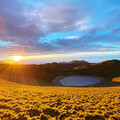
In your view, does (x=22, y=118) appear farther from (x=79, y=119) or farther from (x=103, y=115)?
(x=103, y=115)

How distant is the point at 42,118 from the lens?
16.4 ft

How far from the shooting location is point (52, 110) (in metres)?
6.09

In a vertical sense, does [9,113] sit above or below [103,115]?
above

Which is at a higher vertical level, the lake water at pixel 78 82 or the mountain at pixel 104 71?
the mountain at pixel 104 71

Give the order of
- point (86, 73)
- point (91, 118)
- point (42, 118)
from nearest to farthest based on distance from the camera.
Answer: point (42, 118) → point (91, 118) → point (86, 73)

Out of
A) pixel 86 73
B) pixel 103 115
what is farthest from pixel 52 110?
pixel 86 73

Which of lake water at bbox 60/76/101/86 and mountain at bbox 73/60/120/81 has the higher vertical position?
mountain at bbox 73/60/120/81

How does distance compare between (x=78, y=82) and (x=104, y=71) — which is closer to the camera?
(x=78, y=82)

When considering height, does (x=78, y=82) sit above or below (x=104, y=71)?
below

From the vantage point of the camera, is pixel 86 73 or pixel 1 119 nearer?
pixel 1 119

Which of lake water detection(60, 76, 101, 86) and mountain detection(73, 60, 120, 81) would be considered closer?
lake water detection(60, 76, 101, 86)

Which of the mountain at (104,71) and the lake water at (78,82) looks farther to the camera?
the mountain at (104,71)

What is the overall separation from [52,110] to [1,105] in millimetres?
3927

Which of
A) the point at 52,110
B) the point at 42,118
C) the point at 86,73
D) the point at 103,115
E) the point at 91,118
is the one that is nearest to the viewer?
the point at 42,118
